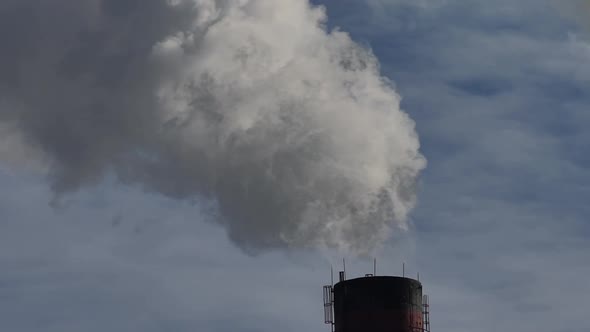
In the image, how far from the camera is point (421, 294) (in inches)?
3216

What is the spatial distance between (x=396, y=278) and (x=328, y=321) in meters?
5.41

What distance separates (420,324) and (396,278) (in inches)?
139

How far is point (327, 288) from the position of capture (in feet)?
273

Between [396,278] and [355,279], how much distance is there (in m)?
2.35

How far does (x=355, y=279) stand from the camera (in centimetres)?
7912

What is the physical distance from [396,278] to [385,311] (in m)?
2.08

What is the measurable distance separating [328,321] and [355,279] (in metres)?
4.21

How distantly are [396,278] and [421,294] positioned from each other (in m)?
3.10

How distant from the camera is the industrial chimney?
78.4 m

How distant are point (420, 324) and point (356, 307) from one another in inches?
177

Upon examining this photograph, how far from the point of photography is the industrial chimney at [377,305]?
78.4m

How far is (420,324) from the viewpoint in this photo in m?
80.9

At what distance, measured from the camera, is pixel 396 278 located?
79312mm

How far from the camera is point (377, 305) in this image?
7850cm
